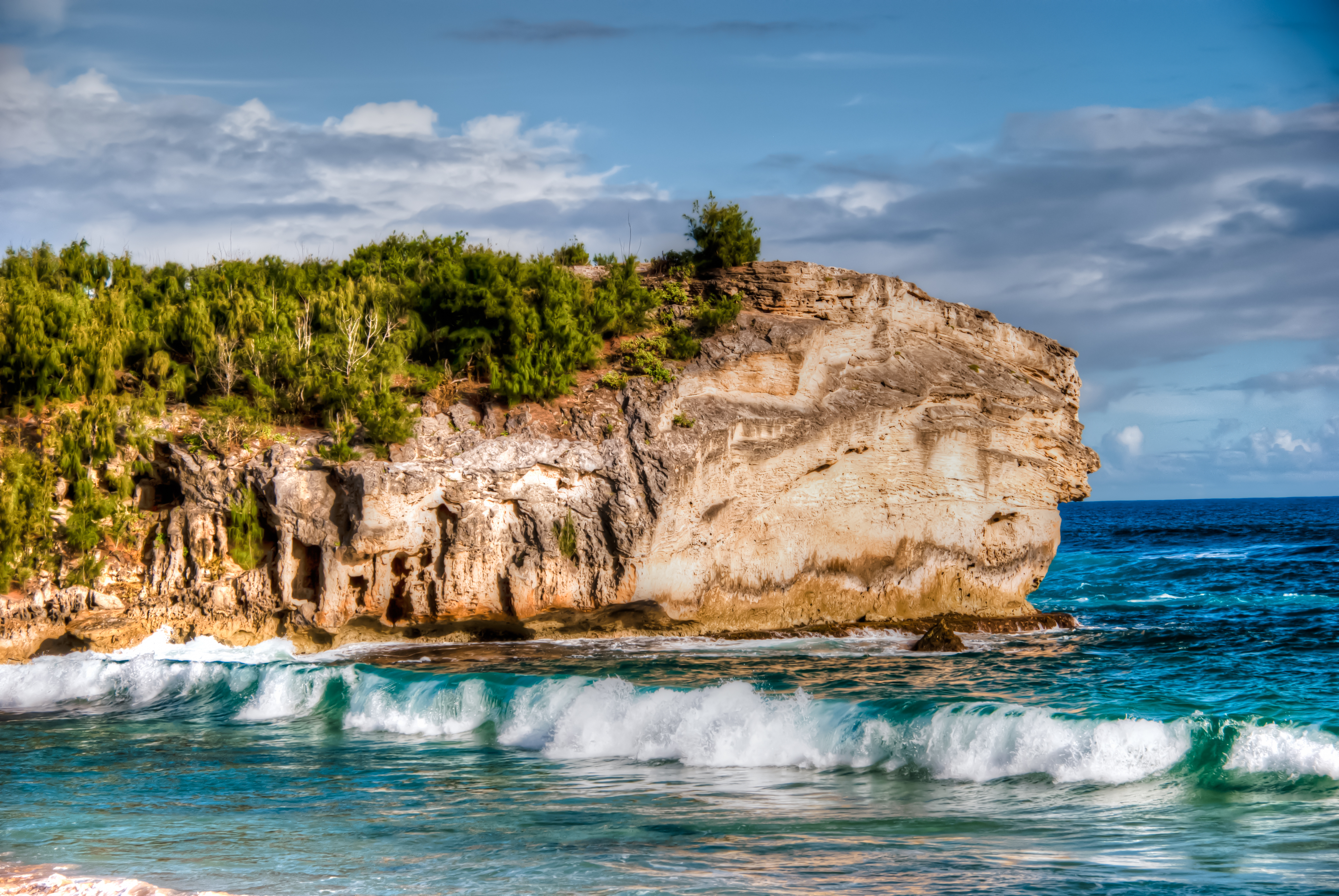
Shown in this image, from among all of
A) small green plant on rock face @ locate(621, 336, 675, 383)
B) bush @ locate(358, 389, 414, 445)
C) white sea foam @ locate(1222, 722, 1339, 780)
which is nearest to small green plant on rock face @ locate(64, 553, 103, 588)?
bush @ locate(358, 389, 414, 445)

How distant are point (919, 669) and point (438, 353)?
513 inches

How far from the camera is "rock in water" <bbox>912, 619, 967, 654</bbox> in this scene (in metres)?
19.8

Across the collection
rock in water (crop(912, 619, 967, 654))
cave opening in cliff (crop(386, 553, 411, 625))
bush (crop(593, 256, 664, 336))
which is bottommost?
rock in water (crop(912, 619, 967, 654))

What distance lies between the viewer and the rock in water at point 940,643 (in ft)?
64.9

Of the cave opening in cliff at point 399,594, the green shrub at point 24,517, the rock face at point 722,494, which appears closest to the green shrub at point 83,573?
the green shrub at point 24,517

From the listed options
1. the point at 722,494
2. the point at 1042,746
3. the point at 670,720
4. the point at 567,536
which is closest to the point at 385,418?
the point at 567,536

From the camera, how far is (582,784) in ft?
35.1

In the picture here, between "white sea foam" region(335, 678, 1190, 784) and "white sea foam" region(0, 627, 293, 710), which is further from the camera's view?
"white sea foam" region(0, 627, 293, 710)

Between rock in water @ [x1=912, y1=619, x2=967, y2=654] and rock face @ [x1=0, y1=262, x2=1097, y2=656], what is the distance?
2.71m

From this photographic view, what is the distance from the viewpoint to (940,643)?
19938 mm

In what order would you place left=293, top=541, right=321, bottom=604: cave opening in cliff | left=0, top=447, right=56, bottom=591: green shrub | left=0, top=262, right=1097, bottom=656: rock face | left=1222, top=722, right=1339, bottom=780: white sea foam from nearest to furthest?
left=1222, top=722, right=1339, bottom=780: white sea foam → left=0, top=447, right=56, bottom=591: green shrub → left=0, top=262, right=1097, bottom=656: rock face → left=293, top=541, right=321, bottom=604: cave opening in cliff

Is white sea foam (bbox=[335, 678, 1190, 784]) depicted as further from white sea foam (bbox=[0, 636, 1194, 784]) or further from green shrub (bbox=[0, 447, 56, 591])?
green shrub (bbox=[0, 447, 56, 591])

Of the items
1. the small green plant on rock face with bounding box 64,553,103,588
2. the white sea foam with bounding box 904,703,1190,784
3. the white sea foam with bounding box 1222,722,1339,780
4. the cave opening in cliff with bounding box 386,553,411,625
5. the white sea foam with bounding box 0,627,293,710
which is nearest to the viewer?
the white sea foam with bounding box 1222,722,1339,780

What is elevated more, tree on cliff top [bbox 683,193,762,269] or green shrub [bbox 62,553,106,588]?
tree on cliff top [bbox 683,193,762,269]
